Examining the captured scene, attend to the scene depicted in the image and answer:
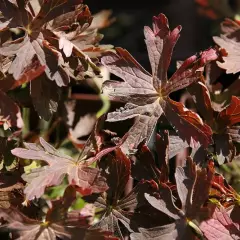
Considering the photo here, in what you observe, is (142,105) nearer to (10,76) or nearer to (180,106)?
(180,106)

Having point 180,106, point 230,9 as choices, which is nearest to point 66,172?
point 180,106

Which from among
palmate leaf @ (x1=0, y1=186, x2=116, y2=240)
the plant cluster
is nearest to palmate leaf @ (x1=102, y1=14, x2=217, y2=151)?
the plant cluster

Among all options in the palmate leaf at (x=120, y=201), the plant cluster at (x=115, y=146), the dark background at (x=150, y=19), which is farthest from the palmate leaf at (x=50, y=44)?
the dark background at (x=150, y=19)

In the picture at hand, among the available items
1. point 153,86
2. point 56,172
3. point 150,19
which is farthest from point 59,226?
point 150,19

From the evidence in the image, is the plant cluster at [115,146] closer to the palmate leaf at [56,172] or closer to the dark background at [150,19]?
the palmate leaf at [56,172]

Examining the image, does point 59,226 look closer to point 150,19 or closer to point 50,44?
point 50,44

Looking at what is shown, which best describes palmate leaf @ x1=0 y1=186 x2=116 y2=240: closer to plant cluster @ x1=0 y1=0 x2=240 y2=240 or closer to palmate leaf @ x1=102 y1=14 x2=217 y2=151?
plant cluster @ x1=0 y1=0 x2=240 y2=240
